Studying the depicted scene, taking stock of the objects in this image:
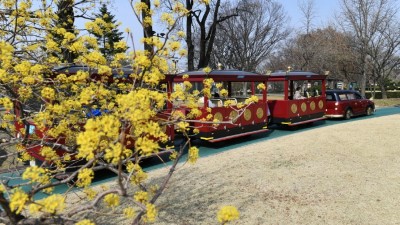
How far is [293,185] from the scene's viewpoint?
21.6ft

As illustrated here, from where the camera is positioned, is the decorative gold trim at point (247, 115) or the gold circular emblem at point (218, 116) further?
the decorative gold trim at point (247, 115)

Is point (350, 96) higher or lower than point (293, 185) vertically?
higher

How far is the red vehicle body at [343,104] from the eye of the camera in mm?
17516

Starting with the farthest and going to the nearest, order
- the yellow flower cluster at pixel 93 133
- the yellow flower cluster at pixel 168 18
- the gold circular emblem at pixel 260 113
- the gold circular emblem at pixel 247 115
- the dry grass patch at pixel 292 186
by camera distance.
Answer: the gold circular emblem at pixel 260 113, the gold circular emblem at pixel 247 115, the dry grass patch at pixel 292 186, the yellow flower cluster at pixel 168 18, the yellow flower cluster at pixel 93 133

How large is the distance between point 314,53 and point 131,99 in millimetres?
36421

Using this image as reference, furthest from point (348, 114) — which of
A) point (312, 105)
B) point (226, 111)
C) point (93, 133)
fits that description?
point (93, 133)

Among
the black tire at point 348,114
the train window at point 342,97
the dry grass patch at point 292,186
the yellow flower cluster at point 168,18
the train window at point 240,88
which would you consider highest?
the yellow flower cluster at point 168,18

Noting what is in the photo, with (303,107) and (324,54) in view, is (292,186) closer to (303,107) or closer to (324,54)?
(303,107)

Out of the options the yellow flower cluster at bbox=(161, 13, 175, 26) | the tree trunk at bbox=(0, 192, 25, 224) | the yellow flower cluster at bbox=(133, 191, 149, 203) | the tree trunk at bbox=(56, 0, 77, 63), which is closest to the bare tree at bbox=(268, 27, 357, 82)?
the tree trunk at bbox=(56, 0, 77, 63)

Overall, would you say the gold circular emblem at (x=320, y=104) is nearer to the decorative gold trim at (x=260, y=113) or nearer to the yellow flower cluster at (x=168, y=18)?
the decorative gold trim at (x=260, y=113)

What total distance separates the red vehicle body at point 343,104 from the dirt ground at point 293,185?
283 inches

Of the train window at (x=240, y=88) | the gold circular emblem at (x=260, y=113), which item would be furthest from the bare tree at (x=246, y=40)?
the gold circular emblem at (x=260, y=113)

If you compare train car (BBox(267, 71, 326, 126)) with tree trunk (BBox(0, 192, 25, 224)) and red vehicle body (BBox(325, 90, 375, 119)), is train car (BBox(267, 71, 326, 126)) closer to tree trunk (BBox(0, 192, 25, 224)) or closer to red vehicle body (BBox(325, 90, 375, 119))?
red vehicle body (BBox(325, 90, 375, 119))

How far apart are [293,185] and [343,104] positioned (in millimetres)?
12680
